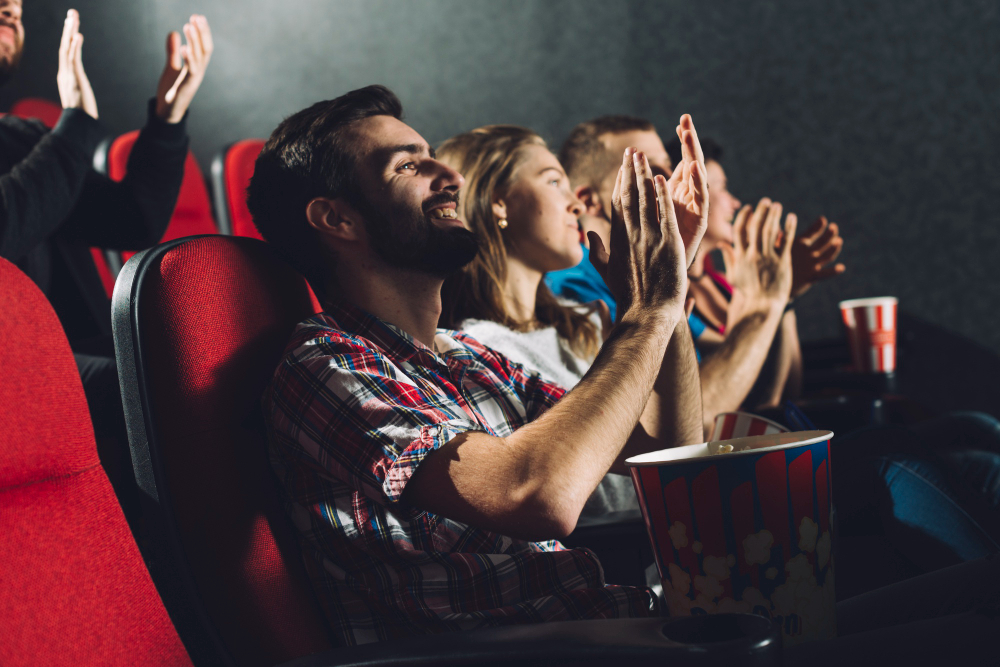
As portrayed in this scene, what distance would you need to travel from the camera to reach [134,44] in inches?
99.1

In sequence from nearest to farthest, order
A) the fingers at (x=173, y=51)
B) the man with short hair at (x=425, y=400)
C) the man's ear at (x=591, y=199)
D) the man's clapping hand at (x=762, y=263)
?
1. the man with short hair at (x=425, y=400)
2. the fingers at (x=173, y=51)
3. the man's clapping hand at (x=762, y=263)
4. the man's ear at (x=591, y=199)

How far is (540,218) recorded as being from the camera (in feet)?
4.32

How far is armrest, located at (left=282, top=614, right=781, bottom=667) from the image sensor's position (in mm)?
403

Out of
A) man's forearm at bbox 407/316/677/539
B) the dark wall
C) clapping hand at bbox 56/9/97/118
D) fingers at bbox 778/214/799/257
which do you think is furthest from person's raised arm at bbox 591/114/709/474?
the dark wall

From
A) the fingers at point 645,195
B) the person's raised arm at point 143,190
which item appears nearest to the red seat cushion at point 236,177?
the person's raised arm at point 143,190

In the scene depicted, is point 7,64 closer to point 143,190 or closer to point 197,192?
point 143,190

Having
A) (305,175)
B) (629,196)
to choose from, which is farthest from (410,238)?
(629,196)

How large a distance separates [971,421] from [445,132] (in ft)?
6.14

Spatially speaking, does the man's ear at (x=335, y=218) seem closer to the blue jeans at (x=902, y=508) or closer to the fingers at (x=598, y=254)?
the fingers at (x=598, y=254)

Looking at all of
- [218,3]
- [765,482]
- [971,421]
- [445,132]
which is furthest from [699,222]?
[218,3]

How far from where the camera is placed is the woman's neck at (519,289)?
1332 millimetres

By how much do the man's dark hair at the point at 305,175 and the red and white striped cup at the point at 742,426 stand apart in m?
0.53

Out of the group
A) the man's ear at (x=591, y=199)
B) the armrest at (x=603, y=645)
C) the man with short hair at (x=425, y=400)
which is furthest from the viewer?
the man's ear at (x=591, y=199)

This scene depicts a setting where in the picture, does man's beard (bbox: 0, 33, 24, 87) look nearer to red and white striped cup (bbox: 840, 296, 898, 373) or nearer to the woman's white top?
the woman's white top
